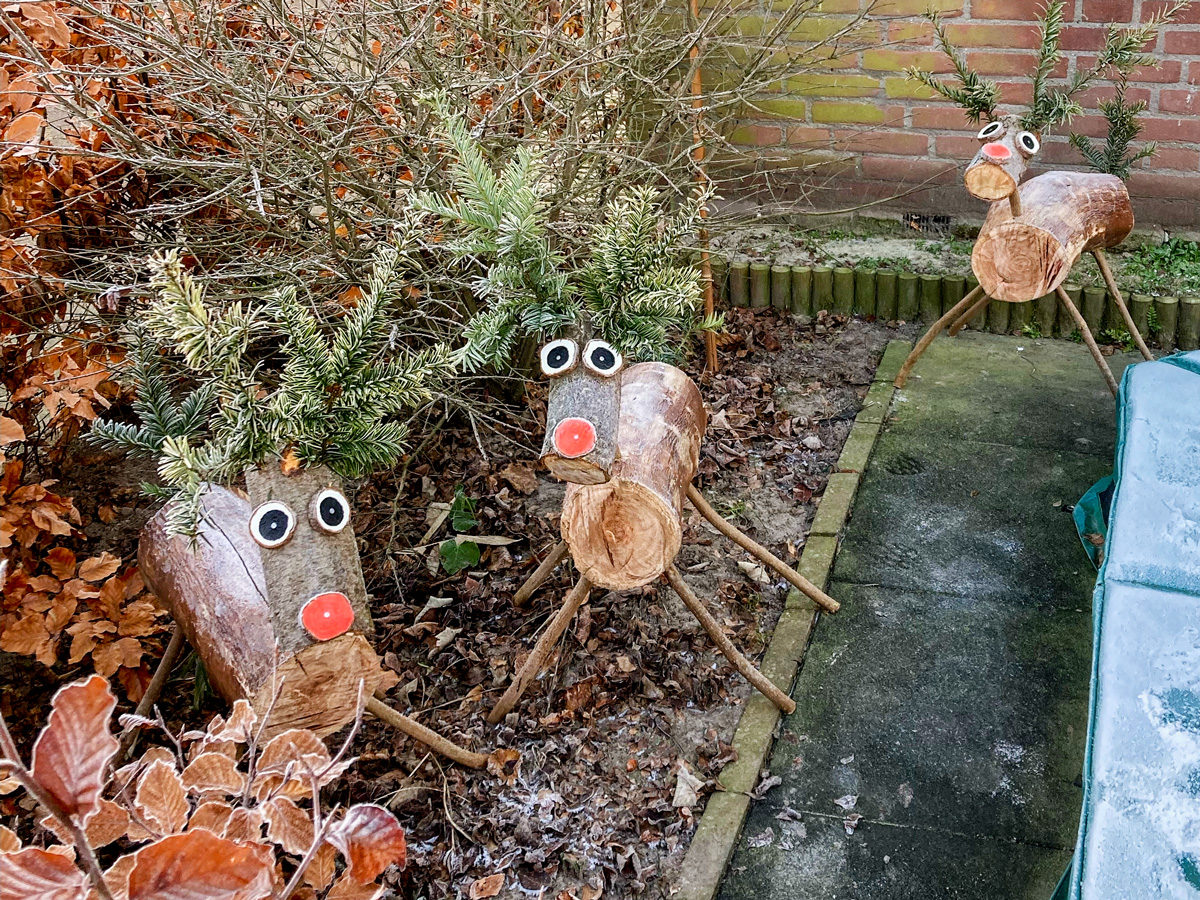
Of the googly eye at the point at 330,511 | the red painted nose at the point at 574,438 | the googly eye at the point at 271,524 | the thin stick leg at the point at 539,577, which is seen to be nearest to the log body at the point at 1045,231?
the thin stick leg at the point at 539,577

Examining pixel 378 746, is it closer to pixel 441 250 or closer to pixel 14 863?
pixel 441 250

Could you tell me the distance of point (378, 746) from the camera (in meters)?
2.93

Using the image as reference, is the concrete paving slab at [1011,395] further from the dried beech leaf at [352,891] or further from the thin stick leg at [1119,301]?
the dried beech leaf at [352,891]

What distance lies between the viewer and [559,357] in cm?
236

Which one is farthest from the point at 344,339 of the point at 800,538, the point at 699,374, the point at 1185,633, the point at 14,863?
the point at 699,374

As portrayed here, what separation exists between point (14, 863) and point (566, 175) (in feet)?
10.2

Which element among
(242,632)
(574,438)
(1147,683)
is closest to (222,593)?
(242,632)

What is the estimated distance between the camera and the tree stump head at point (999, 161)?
368 centimetres

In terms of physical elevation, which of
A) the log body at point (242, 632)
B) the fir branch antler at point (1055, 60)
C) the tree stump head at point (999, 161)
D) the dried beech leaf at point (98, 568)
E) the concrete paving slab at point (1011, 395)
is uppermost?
the fir branch antler at point (1055, 60)

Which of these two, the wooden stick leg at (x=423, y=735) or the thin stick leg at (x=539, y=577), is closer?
the wooden stick leg at (x=423, y=735)

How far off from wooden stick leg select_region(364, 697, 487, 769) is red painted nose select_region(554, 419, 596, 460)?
27.6 inches

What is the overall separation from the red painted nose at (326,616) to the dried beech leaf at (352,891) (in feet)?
2.57

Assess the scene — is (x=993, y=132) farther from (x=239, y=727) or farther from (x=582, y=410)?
(x=239, y=727)

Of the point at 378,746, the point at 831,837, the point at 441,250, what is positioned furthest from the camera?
the point at 441,250
